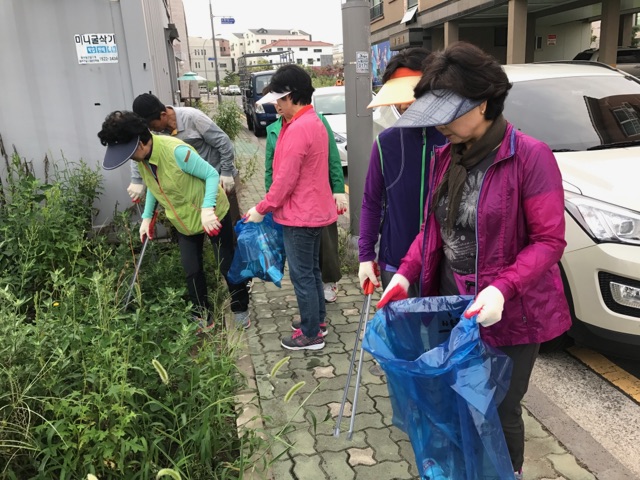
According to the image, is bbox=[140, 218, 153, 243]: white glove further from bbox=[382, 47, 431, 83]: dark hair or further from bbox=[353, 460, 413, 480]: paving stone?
bbox=[353, 460, 413, 480]: paving stone

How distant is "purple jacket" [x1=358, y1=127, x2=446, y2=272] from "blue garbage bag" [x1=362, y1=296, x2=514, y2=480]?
735 millimetres

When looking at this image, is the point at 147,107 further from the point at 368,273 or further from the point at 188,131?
the point at 368,273

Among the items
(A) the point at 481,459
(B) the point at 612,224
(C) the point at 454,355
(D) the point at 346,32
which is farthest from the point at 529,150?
(D) the point at 346,32

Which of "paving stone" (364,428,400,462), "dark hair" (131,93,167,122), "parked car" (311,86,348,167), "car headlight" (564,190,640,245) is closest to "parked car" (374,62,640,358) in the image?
"car headlight" (564,190,640,245)

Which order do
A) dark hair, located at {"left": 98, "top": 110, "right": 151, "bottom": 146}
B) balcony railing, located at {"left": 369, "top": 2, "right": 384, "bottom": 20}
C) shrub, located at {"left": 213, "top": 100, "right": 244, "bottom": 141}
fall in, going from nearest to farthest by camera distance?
dark hair, located at {"left": 98, "top": 110, "right": 151, "bottom": 146} < shrub, located at {"left": 213, "top": 100, "right": 244, "bottom": 141} < balcony railing, located at {"left": 369, "top": 2, "right": 384, "bottom": 20}

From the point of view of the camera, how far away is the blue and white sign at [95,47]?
15.8 ft

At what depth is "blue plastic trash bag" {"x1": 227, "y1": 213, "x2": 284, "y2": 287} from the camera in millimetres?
3566

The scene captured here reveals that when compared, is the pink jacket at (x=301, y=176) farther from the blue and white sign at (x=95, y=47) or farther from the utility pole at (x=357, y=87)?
the blue and white sign at (x=95, y=47)

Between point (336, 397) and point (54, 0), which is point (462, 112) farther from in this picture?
point (54, 0)

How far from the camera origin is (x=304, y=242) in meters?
3.42

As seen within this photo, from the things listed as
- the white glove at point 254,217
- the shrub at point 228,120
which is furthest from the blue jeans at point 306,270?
the shrub at point 228,120

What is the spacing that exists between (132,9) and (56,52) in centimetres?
79

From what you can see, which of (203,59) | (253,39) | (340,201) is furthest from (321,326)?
(253,39)

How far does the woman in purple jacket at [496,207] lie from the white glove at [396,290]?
257 millimetres
